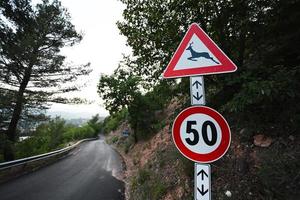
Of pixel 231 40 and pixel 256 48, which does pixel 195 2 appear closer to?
pixel 231 40

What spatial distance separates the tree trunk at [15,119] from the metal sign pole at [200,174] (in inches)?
479

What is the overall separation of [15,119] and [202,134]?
13886mm

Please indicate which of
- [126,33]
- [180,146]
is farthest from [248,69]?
[126,33]

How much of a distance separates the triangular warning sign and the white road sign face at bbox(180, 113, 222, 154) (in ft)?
1.73

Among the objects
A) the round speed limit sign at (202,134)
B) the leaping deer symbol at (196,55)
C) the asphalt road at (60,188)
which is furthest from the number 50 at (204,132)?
the asphalt road at (60,188)

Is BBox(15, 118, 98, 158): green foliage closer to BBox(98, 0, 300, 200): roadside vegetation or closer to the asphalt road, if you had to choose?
the asphalt road

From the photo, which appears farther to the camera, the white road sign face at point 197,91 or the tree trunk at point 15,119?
the tree trunk at point 15,119

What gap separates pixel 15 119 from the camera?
39.9 ft

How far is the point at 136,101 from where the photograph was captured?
64.0 ft

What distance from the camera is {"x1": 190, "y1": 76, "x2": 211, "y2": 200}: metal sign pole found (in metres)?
1.94

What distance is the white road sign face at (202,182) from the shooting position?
1932mm

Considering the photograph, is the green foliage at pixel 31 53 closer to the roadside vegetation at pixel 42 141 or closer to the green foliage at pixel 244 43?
the roadside vegetation at pixel 42 141

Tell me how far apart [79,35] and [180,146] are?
1506 cm

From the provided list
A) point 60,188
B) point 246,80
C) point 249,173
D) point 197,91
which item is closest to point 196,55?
point 197,91
